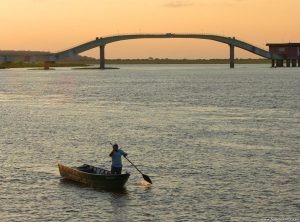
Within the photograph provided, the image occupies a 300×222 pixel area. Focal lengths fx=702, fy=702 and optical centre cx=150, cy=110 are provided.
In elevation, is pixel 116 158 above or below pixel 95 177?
above

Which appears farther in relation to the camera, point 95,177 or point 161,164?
point 161,164

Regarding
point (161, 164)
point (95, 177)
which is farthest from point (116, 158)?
point (161, 164)

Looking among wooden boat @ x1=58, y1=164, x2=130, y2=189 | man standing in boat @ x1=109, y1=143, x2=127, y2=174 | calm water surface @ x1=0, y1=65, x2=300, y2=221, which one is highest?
man standing in boat @ x1=109, y1=143, x2=127, y2=174

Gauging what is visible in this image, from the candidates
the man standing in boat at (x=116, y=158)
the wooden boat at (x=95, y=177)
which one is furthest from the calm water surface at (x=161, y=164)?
the man standing in boat at (x=116, y=158)

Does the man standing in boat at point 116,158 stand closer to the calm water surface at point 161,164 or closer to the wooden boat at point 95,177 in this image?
the wooden boat at point 95,177

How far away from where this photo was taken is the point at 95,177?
40812 millimetres

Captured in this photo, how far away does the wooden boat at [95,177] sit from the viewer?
40031mm

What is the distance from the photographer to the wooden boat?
1576 inches

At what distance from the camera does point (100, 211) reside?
35.8 m

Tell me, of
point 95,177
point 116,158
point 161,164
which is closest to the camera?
point 116,158

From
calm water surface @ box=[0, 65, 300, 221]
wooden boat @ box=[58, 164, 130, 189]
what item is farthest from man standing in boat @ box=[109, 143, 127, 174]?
calm water surface @ box=[0, 65, 300, 221]

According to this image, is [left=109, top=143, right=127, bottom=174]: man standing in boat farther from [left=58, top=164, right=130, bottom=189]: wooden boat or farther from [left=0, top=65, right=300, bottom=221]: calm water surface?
[left=0, top=65, right=300, bottom=221]: calm water surface

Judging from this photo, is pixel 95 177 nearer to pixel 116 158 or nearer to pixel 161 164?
pixel 116 158

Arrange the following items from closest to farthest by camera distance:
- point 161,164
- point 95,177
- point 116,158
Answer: point 116,158 < point 95,177 < point 161,164
